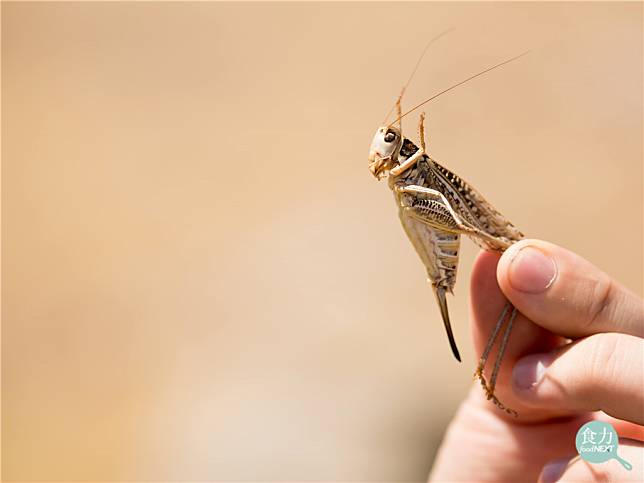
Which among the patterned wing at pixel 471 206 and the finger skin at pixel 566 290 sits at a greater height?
the patterned wing at pixel 471 206

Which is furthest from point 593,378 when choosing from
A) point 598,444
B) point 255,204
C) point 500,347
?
point 255,204

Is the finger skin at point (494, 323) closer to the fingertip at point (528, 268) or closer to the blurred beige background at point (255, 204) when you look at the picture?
the fingertip at point (528, 268)

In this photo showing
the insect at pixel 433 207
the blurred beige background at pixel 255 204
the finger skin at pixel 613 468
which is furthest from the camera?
the blurred beige background at pixel 255 204

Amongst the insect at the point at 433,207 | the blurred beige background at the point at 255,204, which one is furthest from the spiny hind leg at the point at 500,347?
the blurred beige background at the point at 255,204

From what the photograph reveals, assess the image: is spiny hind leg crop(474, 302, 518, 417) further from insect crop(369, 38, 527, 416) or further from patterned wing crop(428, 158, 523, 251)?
patterned wing crop(428, 158, 523, 251)

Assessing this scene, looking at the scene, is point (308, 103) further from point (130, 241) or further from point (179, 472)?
point (179, 472)
